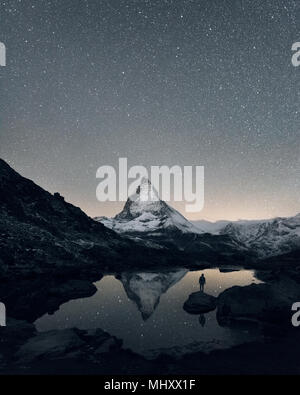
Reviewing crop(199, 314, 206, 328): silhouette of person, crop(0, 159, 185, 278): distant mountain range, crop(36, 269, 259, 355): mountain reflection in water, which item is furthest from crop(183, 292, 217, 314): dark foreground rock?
crop(0, 159, 185, 278): distant mountain range

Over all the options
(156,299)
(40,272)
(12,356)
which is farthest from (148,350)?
(40,272)

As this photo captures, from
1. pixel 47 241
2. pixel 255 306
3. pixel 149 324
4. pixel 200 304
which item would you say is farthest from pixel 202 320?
pixel 47 241

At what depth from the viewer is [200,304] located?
3456cm

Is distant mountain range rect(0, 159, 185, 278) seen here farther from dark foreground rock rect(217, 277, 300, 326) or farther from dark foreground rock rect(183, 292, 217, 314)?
dark foreground rock rect(217, 277, 300, 326)

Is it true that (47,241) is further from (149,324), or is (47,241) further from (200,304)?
(149,324)

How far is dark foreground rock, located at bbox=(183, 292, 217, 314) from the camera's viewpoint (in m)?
33.8

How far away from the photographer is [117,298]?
4503cm

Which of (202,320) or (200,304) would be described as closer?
(202,320)

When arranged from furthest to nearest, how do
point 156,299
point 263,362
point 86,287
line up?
point 86,287 < point 156,299 < point 263,362

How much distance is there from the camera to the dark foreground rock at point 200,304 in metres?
33.8

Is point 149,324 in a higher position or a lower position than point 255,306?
lower

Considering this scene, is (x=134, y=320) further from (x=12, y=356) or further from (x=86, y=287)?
(x=86, y=287)
